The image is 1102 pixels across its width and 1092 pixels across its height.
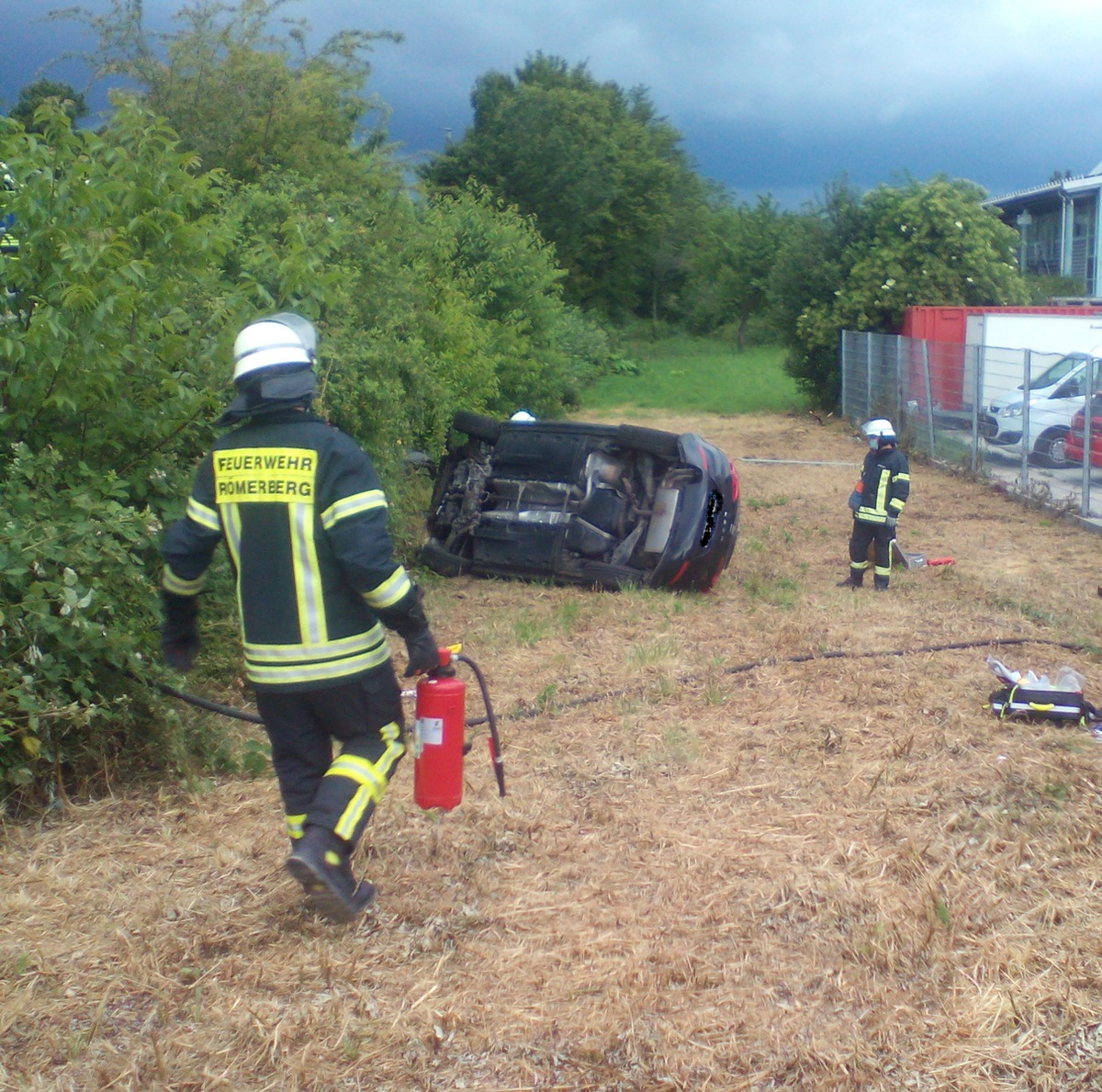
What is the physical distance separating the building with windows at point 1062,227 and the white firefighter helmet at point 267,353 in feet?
140

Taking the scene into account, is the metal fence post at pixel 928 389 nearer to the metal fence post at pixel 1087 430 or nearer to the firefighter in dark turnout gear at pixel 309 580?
the metal fence post at pixel 1087 430

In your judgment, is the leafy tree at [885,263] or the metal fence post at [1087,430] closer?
the metal fence post at [1087,430]

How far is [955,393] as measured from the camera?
56.4 ft

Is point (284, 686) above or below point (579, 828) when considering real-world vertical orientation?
above

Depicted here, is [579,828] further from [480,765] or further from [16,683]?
[16,683]

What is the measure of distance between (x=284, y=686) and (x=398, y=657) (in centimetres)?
368

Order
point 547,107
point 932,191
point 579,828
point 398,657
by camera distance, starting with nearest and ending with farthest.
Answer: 1. point 579,828
2. point 398,657
3. point 932,191
4. point 547,107

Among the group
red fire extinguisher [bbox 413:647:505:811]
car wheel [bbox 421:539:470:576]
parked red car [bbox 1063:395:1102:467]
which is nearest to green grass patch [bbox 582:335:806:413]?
parked red car [bbox 1063:395:1102:467]

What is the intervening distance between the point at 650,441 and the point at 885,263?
16976 millimetres

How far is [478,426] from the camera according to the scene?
9.40 m

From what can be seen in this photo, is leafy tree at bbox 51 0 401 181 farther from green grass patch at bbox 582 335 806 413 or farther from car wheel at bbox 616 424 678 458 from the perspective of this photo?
green grass patch at bbox 582 335 806 413

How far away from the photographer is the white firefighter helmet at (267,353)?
354cm

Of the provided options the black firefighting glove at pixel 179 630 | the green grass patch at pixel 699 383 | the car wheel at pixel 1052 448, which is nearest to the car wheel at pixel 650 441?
the black firefighting glove at pixel 179 630

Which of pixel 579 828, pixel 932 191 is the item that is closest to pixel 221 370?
pixel 579 828
